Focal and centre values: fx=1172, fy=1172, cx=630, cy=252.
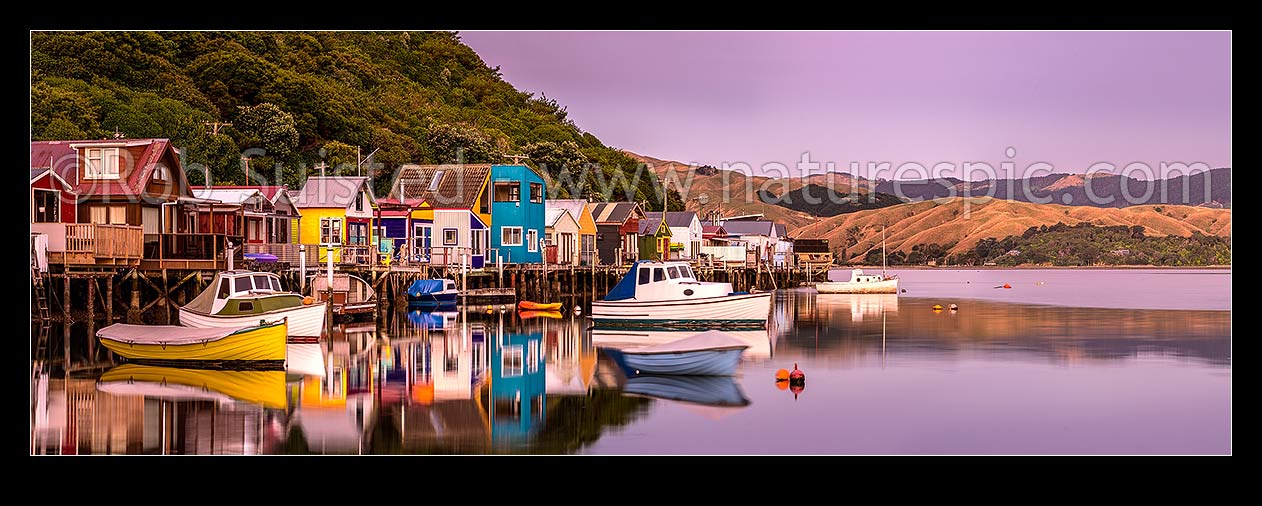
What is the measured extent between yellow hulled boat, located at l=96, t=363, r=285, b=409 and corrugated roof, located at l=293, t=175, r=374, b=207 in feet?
95.0

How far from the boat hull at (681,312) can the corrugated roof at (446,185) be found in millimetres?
27571

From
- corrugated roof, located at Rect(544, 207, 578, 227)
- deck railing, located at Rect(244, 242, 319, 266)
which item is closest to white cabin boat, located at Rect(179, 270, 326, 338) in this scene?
deck railing, located at Rect(244, 242, 319, 266)

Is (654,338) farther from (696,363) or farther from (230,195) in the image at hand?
(230,195)

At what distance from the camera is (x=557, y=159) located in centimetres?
10900

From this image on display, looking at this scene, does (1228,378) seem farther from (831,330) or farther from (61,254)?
(61,254)

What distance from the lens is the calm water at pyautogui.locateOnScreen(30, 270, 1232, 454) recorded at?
62.7ft

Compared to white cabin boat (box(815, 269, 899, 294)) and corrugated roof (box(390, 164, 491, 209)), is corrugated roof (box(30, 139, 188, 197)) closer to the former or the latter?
corrugated roof (box(390, 164, 491, 209))

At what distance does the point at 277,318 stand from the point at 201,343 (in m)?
4.56

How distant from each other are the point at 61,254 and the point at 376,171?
50385 mm

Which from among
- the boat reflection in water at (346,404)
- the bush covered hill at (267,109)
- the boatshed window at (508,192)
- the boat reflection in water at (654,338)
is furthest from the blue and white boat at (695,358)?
the bush covered hill at (267,109)

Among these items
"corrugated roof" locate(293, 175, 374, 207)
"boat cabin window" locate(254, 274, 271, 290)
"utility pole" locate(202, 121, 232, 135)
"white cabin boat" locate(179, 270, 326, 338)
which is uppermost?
"utility pole" locate(202, 121, 232, 135)

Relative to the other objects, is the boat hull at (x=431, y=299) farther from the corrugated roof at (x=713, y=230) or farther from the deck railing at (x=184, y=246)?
the corrugated roof at (x=713, y=230)

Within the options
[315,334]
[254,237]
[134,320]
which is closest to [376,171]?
[254,237]

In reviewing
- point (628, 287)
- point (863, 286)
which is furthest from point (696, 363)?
point (863, 286)
